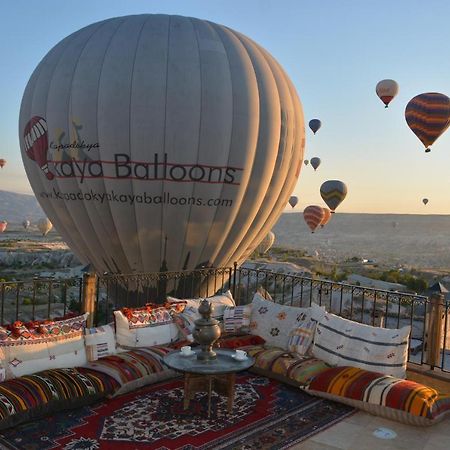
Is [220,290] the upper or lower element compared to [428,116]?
lower

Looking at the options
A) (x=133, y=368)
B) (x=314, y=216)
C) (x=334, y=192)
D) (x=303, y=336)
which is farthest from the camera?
(x=314, y=216)

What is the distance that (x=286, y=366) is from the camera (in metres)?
6.83

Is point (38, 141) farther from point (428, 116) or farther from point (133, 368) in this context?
point (428, 116)

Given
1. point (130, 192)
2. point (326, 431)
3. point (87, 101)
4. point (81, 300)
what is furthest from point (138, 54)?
point (326, 431)

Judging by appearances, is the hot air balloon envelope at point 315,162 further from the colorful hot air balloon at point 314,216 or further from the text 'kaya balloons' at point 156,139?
the text 'kaya balloons' at point 156,139

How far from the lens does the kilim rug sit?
16.8 feet

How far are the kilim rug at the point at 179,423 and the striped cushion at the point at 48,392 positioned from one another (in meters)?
0.12

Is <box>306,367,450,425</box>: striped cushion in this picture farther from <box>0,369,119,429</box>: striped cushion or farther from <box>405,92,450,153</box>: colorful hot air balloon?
<box>405,92,450,153</box>: colorful hot air balloon

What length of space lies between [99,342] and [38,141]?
24.8 ft

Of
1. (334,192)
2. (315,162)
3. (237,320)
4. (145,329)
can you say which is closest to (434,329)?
(237,320)

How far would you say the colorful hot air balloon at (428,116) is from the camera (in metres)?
20.7

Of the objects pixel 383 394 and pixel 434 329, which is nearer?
pixel 383 394

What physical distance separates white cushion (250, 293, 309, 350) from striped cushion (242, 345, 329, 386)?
0.33m

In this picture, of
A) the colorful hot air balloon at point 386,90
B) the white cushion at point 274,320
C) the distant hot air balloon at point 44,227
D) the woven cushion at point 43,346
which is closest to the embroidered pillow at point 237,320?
the white cushion at point 274,320
